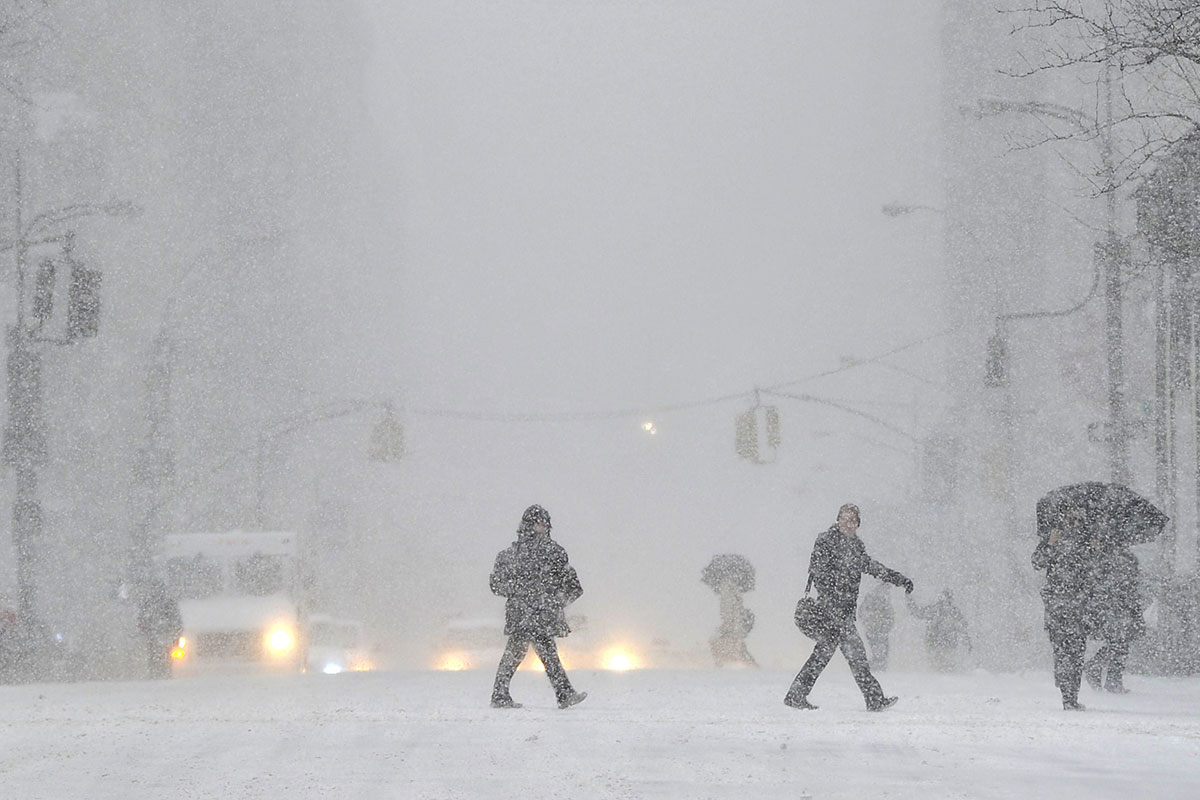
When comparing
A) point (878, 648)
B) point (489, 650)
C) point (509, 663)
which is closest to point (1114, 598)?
point (509, 663)

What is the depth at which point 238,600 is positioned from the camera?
74.2 ft

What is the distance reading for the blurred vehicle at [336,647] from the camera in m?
25.4

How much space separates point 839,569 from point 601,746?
3.13m

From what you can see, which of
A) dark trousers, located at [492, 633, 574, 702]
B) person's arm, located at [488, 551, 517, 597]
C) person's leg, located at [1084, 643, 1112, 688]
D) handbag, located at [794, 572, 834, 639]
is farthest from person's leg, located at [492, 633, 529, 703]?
person's leg, located at [1084, 643, 1112, 688]

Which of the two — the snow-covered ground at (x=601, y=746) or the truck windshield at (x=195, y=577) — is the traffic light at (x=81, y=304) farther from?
the snow-covered ground at (x=601, y=746)

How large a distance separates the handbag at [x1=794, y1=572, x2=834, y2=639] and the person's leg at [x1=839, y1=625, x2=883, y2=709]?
152 millimetres

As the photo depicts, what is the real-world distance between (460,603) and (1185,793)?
68179 millimetres

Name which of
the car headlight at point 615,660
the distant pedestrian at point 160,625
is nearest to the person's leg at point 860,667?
the distant pedestrian at point 160,625

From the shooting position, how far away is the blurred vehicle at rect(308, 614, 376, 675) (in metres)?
25.4

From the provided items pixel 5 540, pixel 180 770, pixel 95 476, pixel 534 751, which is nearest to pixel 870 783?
pixel 534 751

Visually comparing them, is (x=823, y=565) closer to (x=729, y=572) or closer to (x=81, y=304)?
(x=729, y=572)

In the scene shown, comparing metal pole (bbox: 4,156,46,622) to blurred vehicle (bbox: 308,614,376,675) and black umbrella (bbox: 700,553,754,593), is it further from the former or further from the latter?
black umbrella (bbox: 700,553,754,593)

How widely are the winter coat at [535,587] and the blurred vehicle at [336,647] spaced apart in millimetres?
12364

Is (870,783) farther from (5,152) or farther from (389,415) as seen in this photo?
(5,152)
